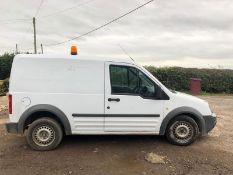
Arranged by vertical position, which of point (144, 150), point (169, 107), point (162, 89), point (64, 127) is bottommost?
point (144, 150)

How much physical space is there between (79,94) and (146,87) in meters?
1.44

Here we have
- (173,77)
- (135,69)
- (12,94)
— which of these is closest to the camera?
(12,94)

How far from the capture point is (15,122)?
6.12m

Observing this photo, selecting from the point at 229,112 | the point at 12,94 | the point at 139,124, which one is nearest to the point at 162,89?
the point at 139,124

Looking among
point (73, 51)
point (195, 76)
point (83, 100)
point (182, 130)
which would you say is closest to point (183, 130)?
point (182, 130)

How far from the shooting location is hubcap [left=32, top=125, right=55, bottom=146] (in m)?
6.19

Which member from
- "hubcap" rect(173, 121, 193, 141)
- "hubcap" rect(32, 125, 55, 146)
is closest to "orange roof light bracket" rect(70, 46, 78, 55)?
"hubcap" rect(32, 125, 55, 146)

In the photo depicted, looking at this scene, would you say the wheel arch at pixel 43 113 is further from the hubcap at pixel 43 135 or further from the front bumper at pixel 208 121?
the front bumper at pixel 208 121

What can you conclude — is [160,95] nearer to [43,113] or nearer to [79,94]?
[79,94]

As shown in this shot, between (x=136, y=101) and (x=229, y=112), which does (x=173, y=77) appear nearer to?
(x=229, y=112)

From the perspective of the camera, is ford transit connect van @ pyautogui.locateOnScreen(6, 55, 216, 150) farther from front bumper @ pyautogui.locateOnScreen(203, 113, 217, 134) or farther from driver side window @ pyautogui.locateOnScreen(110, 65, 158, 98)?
front bumper @ pyautogui.locateOnScreen(203, 113, 217, 134)

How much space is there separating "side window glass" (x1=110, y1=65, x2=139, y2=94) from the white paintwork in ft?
0.35

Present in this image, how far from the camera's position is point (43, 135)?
20.4ft

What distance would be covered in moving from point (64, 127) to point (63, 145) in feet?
1.72
